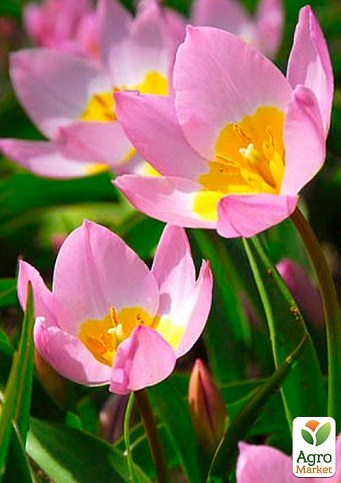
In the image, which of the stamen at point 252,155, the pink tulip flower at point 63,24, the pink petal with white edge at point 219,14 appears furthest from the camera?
the pink tulip flower at point 63,24

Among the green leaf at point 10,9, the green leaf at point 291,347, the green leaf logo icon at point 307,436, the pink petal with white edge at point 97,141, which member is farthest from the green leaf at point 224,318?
the green leaf at point 10,9

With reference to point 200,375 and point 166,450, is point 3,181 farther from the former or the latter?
point 200,375

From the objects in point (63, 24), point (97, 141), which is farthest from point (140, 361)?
point (63, 24)

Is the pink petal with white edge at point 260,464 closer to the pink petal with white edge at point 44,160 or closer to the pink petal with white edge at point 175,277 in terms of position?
the pink petal with white edge at point 175,277

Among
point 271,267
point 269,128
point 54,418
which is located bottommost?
point 54,418

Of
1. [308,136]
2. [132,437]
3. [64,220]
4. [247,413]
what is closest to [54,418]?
[132,437]

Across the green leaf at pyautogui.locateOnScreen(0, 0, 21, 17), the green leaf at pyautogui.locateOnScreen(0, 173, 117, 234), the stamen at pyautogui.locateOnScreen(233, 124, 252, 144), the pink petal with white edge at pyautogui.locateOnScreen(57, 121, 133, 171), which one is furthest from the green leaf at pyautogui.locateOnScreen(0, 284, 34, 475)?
the green leaf at pyautogui.locateOnScreen(0, 0, 21, 17)
